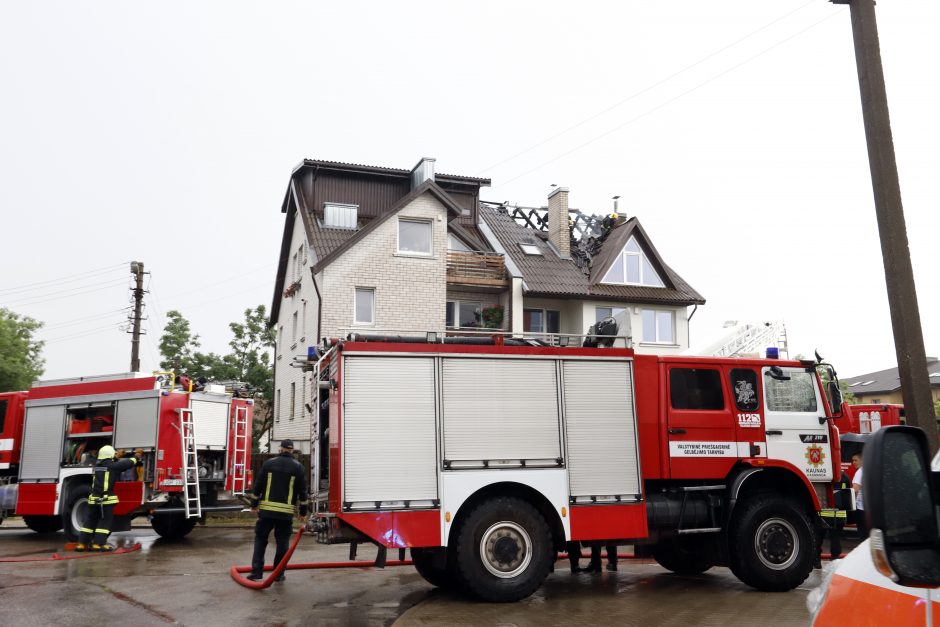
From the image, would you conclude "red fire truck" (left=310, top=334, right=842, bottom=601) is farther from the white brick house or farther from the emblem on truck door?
the white brick house

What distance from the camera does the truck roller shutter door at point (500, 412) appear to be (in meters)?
8.84

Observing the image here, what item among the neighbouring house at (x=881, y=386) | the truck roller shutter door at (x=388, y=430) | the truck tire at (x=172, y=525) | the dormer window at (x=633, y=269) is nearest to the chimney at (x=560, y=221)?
the dormer window at (x=633, y=269)

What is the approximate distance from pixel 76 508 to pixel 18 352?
126 feet

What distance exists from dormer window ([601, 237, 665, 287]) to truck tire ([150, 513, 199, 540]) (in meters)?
19.0

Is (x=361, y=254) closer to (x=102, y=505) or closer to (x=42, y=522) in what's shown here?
(x=42, y=522)

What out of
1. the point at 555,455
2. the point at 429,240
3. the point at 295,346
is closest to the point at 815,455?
the point at 555,455

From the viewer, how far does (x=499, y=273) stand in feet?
95.5

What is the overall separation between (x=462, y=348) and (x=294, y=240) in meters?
24.6

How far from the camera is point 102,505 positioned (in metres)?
13.6

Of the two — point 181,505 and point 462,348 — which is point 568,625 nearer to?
point 462,348

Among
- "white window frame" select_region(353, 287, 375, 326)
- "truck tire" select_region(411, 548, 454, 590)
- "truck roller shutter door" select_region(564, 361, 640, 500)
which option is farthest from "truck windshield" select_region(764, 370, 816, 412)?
"white window frame" select_region(353, 287, 375, 326)

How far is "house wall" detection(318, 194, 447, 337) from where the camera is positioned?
26.5 meters

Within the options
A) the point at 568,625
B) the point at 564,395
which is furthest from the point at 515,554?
the point at 564,395

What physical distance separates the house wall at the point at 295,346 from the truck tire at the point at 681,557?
56.3 feet
